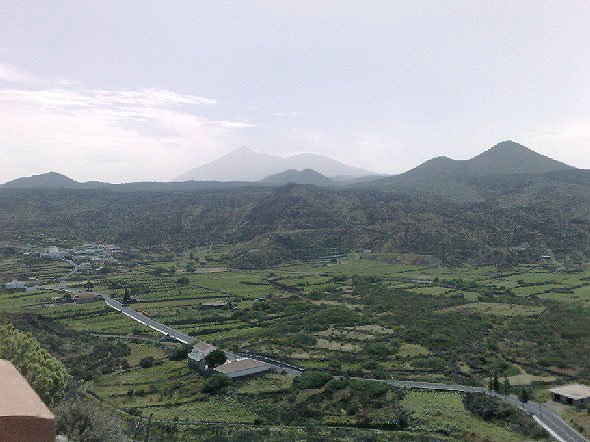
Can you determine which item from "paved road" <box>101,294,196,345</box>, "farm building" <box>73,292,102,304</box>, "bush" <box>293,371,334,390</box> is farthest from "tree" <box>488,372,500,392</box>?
"farm building" <box>73,292,102,304</box>

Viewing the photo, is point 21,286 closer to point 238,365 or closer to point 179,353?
point 179,353

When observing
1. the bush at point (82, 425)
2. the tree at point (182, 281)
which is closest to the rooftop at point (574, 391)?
the bush at point (82, 425)

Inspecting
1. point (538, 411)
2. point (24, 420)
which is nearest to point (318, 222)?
point (538, 411)

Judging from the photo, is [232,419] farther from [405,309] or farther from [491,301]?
[491,301]

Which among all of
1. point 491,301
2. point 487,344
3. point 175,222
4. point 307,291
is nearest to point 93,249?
point 175,222

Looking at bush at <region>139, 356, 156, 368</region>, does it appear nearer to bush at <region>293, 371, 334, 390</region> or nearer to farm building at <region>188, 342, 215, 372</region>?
farm building at <region>188, 342, 215, 372</region>

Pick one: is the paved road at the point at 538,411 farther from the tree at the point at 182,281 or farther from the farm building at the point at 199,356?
the tree at the point at 182,281

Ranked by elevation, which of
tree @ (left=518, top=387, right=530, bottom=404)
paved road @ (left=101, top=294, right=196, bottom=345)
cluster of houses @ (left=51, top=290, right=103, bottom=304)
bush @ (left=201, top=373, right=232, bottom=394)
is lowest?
paved road @ (left=101, top=294, right=196, bottom=345)
